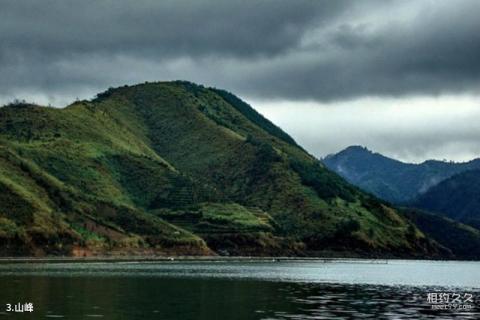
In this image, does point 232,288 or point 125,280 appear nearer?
point 232,288

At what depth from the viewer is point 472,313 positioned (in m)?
103

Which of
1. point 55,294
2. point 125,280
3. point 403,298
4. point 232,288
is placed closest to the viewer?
point 55,294

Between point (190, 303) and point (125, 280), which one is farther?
point (125, 280)

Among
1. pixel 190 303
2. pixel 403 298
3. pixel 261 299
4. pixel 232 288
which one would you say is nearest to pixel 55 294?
pixel 190 303

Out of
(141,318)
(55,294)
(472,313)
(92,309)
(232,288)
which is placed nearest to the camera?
(141,318)

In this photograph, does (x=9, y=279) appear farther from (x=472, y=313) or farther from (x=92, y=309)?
(x=472, y=313)

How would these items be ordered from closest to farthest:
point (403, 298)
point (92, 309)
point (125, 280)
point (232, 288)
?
point (92, 309) → point (403, 298) → point (232, 288) → point (125, 280)

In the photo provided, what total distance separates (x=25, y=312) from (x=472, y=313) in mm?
53456

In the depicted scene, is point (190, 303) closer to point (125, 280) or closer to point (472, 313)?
point (472, 313)

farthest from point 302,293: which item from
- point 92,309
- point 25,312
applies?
point 25,312

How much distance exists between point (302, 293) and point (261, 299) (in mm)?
17103

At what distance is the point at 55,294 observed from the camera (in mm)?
112625

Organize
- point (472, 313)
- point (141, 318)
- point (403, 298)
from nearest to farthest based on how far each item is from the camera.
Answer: point (141, 318) < point (472, 313) < point (403, 298)

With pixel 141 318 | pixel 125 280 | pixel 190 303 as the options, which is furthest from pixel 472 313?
pixel 125 280
